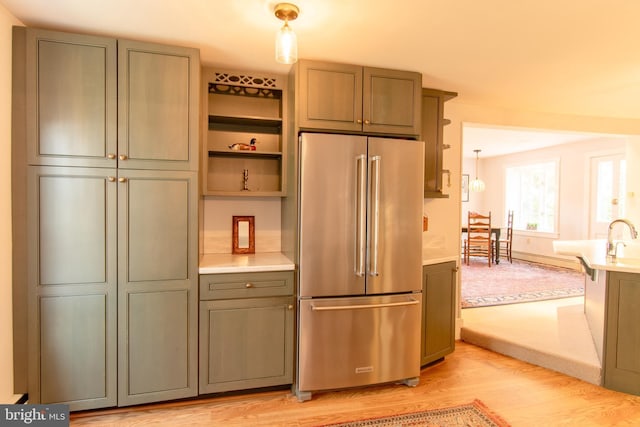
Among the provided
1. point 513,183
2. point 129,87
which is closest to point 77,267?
point 129,87

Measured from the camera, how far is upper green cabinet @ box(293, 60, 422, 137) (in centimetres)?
234

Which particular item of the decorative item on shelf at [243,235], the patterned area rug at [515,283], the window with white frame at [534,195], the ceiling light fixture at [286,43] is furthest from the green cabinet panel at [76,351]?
the window with white frame at [534,195]

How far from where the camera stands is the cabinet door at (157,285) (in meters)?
2.10

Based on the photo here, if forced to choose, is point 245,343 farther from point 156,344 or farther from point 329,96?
point 329,96

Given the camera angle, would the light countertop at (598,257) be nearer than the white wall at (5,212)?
No

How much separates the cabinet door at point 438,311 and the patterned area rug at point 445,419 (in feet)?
1.58

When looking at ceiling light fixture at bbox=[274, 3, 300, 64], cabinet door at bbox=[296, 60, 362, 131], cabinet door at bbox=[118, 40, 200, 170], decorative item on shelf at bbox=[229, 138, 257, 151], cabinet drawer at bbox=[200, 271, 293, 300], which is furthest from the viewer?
decorative item on shelf at bbox=[229, 138, 257, 151]

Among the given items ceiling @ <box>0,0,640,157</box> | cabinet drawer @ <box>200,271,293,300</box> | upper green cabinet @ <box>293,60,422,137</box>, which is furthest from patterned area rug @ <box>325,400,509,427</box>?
ceiling @ <box>0,0,640,157</box>

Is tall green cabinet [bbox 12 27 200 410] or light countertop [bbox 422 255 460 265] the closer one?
tall green cabinet [bbox 12 27 200 410]

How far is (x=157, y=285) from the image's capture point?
2.15 metres

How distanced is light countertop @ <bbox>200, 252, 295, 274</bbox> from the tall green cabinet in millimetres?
143

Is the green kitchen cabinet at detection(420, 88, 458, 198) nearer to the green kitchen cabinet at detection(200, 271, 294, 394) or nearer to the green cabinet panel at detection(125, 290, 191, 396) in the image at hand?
the green kitchen cabinet at detection(200, 271, 294, 394)

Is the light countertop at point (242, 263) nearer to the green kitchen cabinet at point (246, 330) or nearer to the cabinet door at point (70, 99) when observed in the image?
the green kitchen cabinet at point (246, 330)

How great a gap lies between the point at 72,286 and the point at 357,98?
2.09 metres
